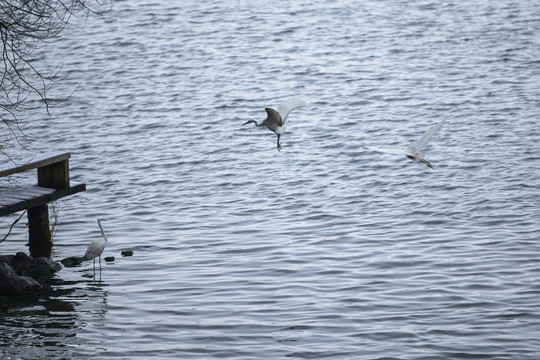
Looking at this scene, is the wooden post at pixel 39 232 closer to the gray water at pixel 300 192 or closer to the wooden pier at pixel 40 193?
the wooden pier at pixel 40 193

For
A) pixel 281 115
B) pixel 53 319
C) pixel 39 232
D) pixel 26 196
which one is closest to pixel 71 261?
pixel 39 232

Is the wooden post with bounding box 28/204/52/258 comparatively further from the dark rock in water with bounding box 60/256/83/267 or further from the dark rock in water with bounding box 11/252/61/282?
the dark rock in water with bounding box 11/252/61/282

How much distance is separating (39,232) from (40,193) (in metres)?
1.06

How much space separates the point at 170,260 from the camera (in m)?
12.5

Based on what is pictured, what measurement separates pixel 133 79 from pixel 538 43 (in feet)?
38.4

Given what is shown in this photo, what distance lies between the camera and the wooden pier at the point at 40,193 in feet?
38.4

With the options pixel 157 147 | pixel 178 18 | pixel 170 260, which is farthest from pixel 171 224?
pixel 178 18

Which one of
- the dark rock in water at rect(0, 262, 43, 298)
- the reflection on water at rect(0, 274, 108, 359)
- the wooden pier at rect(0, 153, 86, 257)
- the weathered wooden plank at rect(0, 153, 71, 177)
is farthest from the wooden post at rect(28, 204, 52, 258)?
the dark rock in water at rect(0, 262, 43, 298)

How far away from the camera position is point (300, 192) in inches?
627

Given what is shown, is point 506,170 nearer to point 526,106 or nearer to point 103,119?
point 526,106

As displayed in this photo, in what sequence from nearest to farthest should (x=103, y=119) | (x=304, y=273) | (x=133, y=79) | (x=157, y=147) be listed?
(x=304, y=273) < (x=157, y=147) < (x=103, y=119) < (x=133, y=79)

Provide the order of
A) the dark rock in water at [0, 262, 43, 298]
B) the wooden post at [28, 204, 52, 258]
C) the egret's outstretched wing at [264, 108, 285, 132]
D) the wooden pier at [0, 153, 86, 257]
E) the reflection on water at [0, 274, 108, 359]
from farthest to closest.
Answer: the wooden post at [28, 204, 52, 258] < the wooden pier at [0, 153, 86, 257] < the dark rock in water at [0, 262, 43, 298] < the egret's outstretched wing at [264, 108, 285, 132] < the reflection on water at [0, 274, 108, 359]

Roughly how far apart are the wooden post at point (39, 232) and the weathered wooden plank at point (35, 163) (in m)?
0.80

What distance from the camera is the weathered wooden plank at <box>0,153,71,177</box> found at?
11.5 meters
